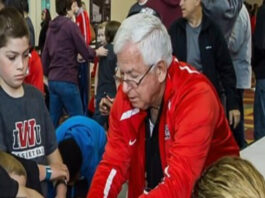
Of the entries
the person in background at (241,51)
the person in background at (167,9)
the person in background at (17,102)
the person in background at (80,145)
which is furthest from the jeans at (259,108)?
→ the person in background at (17,102)

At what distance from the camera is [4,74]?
2162 millimetres

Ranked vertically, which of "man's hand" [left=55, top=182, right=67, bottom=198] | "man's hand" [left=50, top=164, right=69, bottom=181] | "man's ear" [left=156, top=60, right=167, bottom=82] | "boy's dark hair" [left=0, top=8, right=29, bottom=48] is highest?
"boy's dark hair" [left=0, top=8, right=29, bottom=48]

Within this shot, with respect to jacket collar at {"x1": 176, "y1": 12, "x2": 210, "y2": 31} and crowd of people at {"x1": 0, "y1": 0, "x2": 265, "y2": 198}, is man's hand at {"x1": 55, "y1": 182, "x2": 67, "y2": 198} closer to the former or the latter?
crowd of people at {"x1": 0, "y1": 0, "x2": 265, "y2": 198}

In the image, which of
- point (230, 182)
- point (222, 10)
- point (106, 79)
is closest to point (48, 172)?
point (230, 182)

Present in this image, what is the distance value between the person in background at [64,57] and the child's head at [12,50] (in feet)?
9.92

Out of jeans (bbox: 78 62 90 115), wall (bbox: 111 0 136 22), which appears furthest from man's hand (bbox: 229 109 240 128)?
wall (bbox: 111 0 136 22)

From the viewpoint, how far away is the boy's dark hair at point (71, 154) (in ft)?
9.62

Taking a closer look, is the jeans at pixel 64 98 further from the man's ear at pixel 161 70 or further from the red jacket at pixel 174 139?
the man's ear at pixel 161 70

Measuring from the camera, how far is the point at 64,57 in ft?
Answer: 17.5

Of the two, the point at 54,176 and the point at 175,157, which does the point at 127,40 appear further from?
the point at 54,176

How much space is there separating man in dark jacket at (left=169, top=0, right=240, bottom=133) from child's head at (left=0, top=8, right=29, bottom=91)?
4.66 ft

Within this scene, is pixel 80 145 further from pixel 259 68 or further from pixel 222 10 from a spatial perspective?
pixel 259 68

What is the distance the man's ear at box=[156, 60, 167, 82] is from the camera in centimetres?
186

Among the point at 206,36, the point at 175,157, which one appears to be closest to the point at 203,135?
the point at 175,157
